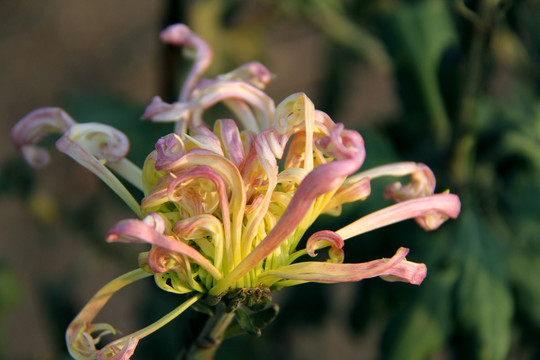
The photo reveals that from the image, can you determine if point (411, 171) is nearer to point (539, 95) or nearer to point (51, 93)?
point (539, 95)

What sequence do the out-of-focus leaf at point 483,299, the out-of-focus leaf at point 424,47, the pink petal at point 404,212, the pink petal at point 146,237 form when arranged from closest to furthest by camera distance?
the pink petal at point 146,237, the pink petal at point 404,212, the out-of-focus leaf at point 483,299, the out-of-focus leaf at point 424,47

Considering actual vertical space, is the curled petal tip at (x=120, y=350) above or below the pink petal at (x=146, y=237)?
below

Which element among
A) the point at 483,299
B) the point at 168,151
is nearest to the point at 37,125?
the point at 168,151

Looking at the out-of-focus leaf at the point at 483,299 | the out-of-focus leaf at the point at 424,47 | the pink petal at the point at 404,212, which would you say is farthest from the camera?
the out-of-focus leaf at the point at 424,47

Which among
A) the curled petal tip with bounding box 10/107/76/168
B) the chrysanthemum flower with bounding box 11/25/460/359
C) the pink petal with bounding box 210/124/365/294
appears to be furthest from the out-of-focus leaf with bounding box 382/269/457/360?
the curled petal tip with bounding box 10/107/76/168

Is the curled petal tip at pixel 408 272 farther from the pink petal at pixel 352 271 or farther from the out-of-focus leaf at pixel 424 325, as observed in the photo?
the out-of-focus leaf at pixel 424 325

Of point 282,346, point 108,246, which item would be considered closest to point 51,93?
point 108,246

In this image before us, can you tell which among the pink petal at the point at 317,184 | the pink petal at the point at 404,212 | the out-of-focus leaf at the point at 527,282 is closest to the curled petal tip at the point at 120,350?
the pink petal at the point at 317,184

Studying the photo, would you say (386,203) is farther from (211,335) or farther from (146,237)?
(146,237)
